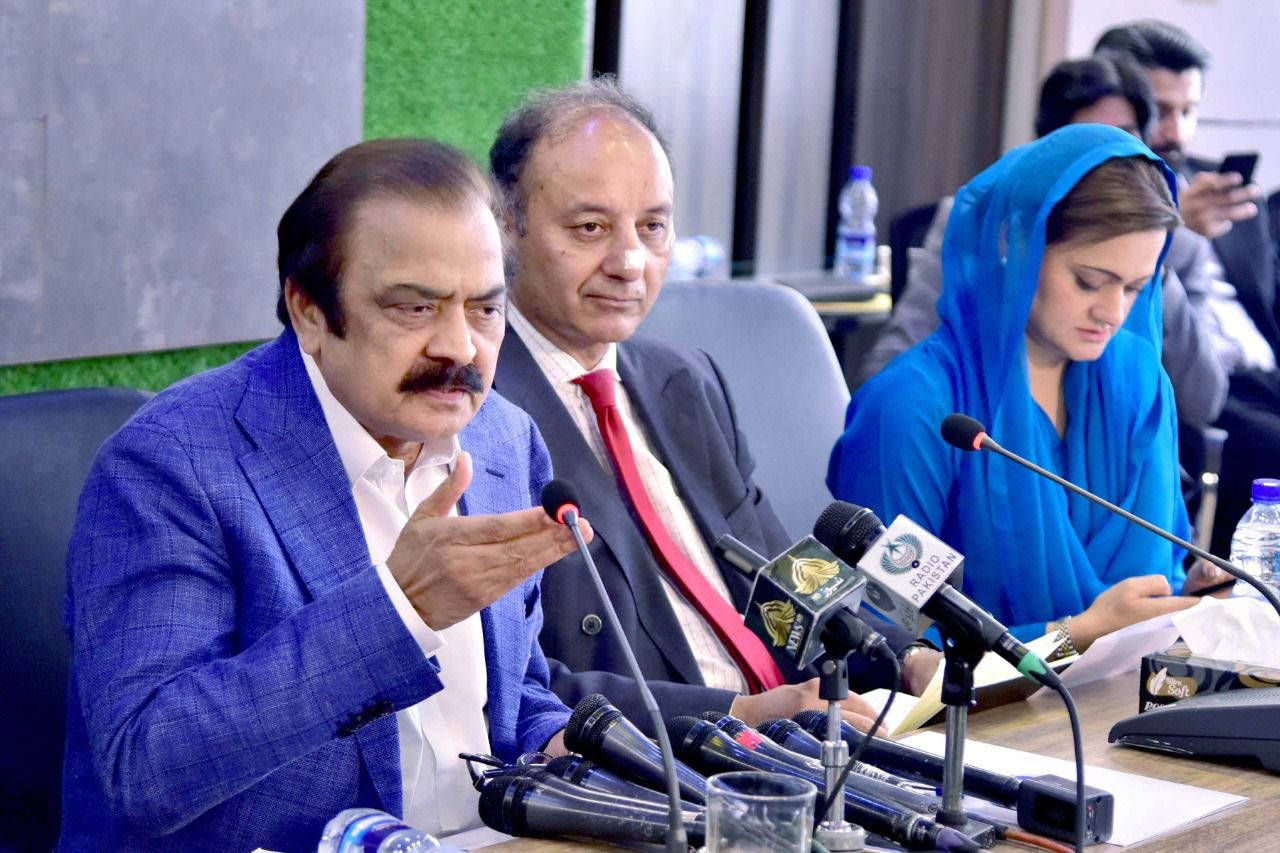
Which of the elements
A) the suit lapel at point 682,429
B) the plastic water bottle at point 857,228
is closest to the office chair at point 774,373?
the suit lapel at point 682,429

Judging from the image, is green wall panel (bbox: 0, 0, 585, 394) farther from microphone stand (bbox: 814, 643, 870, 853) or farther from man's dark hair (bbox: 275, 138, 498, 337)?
microphone stand (bbox: 814, 643, 870, 853)

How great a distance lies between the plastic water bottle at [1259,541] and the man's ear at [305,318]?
4.35ft

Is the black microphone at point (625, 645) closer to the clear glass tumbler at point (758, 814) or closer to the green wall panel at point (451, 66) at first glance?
the clear glass tumbler at point (758, 814)

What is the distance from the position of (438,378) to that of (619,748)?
1.29ft

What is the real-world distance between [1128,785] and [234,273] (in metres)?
1.52

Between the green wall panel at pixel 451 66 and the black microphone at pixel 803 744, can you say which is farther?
the green wall panel at pixel 451 66

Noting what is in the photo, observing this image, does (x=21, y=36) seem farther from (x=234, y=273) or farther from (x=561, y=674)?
(x=561, y=674)

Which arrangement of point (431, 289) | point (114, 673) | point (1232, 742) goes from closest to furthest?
1. point (114, 673)
2. point (431, 289)
3. point (1232, 742)

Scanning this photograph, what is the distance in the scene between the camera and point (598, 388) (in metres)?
2.17

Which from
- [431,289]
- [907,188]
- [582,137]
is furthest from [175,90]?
[907,188]

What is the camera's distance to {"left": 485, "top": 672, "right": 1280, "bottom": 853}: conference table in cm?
141

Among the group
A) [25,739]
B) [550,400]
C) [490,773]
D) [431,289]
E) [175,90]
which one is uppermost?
[175,90]

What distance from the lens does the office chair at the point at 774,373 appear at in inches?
102

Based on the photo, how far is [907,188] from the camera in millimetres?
5645
